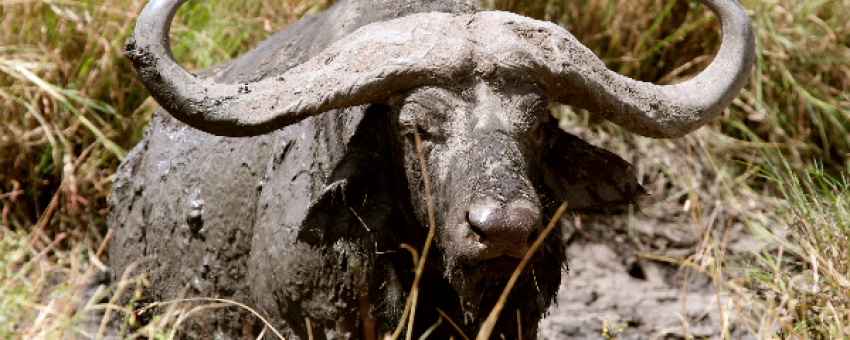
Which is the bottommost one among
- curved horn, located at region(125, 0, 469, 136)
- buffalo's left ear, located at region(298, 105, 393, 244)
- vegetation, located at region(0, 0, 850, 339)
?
vegetation, located at region(0, 0, 850, 339)

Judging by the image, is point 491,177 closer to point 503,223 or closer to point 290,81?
point 503,223

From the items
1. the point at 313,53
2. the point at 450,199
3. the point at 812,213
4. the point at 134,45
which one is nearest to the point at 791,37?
the point at 812,213

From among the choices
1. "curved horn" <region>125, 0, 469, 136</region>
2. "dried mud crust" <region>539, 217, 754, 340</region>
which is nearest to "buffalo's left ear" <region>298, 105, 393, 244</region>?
"curved horn" <region>125, 0, 469, 136</region>

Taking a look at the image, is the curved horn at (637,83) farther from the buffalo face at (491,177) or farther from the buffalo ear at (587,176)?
the buffalo ear at (587,176)

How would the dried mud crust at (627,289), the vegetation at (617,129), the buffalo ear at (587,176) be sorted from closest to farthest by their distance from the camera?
the buffalo ear at (587,176) → the vegetation at (617,129) → the dried mud crust at (627,289)

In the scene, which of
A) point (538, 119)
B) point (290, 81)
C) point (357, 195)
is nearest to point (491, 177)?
point (538, 119)

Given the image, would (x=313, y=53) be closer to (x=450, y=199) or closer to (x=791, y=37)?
(x=450, y=199)

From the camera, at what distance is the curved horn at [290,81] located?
2.96 metres

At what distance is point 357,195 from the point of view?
327cm

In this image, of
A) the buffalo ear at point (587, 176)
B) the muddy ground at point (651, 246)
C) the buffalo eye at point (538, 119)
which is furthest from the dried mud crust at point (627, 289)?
the buffalo eye at point (538, 119)

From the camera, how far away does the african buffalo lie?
2924 millimetres

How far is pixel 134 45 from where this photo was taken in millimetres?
3053

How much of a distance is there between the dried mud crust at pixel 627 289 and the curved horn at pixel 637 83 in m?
1.65

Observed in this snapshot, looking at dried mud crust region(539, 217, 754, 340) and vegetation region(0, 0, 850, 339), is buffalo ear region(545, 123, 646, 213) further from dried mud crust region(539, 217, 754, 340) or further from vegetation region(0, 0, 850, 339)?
dried mud crust region(539, 217, 754, 340)
